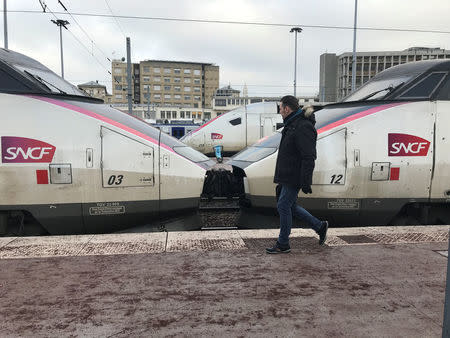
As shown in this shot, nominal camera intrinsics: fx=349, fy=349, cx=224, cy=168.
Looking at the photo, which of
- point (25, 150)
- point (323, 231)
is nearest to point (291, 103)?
point (323, 231)

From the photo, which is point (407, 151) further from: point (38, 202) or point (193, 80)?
point (193, 80)

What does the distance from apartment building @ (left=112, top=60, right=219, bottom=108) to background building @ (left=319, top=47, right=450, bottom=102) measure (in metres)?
46.1

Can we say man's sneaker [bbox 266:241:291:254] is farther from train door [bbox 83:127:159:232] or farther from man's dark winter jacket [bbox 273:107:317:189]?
train door [bbox 83:127:159:232]

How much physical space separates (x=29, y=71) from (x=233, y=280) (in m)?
4.04

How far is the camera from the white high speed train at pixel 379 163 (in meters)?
4.68

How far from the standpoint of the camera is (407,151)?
4715 millimetres

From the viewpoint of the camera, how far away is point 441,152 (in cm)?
473

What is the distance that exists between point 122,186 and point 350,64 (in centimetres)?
6007

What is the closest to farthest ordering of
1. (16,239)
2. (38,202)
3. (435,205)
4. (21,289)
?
(21,289) < (16,239) < (38,202) < (435,205)

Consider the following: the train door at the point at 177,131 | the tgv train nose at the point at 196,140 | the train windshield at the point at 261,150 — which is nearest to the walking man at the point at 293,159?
the train windshield at the point at 261,150

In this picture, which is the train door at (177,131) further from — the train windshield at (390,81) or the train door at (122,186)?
the train door at (122,186)

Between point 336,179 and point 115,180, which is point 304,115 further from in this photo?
point 115,180

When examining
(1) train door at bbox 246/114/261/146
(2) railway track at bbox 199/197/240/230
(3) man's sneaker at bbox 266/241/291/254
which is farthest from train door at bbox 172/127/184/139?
(3) man's sneaker at bbox 266/241/291/254

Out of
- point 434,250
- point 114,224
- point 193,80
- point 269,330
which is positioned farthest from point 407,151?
point 193,80
